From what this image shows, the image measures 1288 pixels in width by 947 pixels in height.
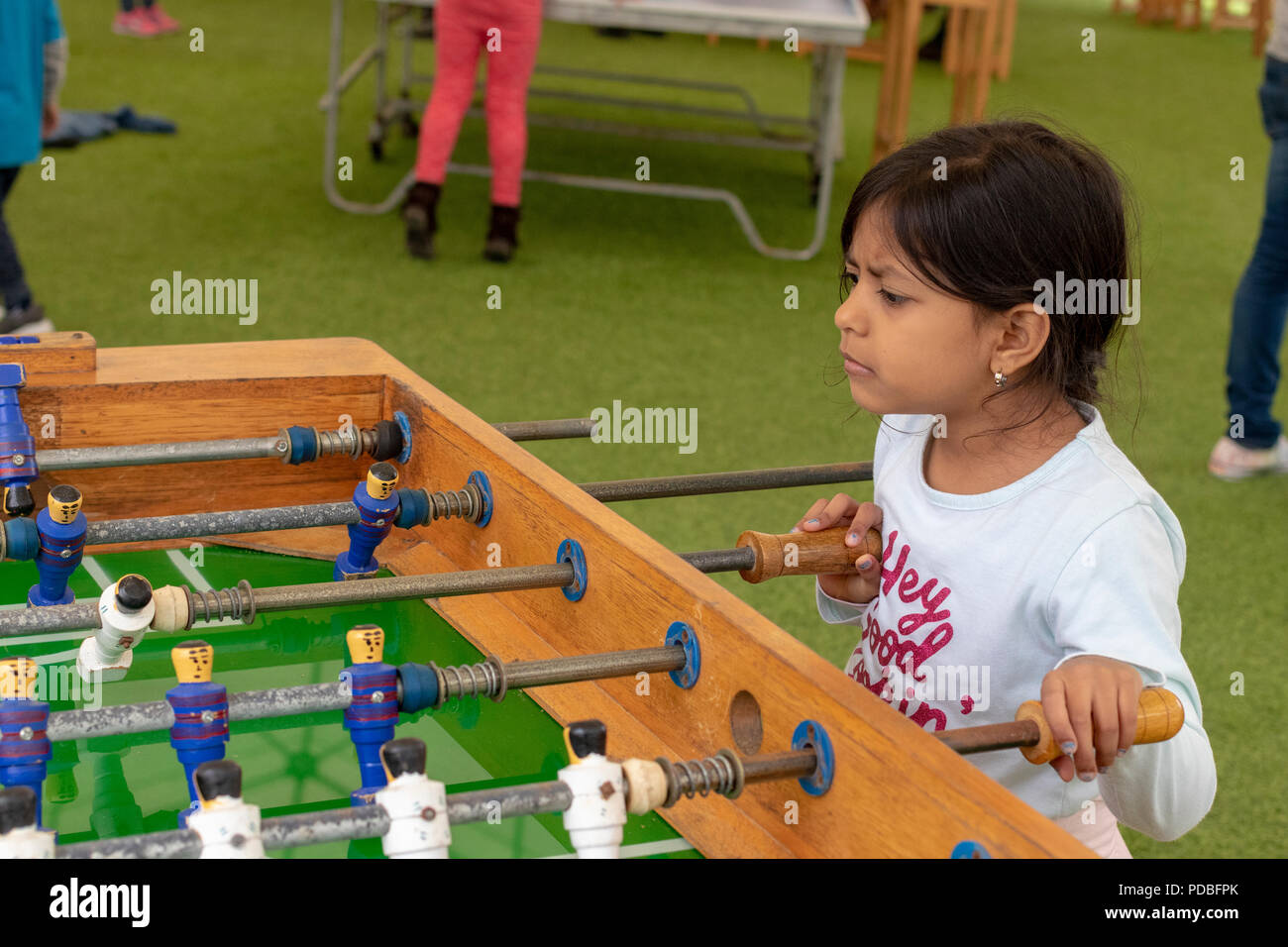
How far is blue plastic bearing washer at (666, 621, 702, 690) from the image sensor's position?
94cm

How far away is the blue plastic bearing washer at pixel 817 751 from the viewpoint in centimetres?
82

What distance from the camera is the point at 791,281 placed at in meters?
4.01

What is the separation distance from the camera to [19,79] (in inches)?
122

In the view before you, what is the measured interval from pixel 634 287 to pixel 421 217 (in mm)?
599

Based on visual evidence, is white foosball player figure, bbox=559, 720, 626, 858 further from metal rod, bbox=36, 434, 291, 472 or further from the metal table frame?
the metal table frame

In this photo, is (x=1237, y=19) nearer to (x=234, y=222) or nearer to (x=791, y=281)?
(x=791, y=281)

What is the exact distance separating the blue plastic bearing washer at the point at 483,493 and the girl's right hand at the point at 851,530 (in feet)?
0.90

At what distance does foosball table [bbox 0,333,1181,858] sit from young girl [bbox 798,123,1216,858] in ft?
0.26

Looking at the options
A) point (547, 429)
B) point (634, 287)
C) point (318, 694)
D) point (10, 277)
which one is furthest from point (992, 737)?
point (634, 287)

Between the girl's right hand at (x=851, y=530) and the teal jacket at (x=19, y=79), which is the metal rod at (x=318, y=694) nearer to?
the girl's right hand at (x=851, y=530)

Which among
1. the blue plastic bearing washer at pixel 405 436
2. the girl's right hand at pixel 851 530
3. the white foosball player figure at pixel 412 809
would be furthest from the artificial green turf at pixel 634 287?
the white foosball player figure at pixel 412 809
